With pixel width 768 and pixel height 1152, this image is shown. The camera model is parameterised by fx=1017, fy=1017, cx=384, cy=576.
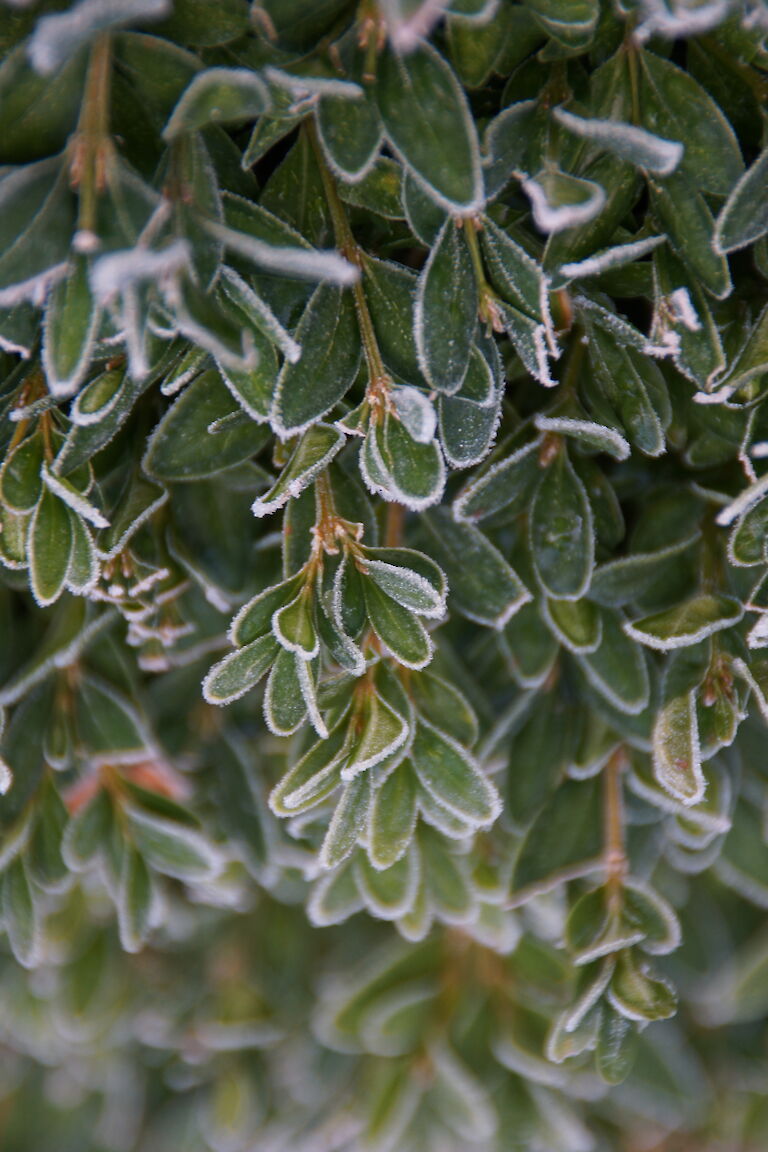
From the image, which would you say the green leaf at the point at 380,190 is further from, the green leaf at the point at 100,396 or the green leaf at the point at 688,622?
the green leaf at the point at 688,622

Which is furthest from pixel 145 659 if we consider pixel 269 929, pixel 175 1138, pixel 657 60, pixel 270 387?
pixel 175 1138

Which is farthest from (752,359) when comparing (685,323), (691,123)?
(691,123)

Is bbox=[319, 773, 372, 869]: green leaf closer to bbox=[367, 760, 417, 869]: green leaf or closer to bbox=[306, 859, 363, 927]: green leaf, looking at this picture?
bbox=[367, 760, 417, 869]: green leaf

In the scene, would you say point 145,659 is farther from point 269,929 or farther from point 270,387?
point 269,929

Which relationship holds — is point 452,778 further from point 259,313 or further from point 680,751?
point 259,313

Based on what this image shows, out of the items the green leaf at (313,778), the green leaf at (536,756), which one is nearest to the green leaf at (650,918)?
the green leaf at (536,756)

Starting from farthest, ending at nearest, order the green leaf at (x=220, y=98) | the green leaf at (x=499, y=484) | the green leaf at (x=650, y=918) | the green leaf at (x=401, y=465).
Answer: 1. the green leaf at (x=650, y=918)
2. the green leaf at (x=499, y=484)
3. the green leaf at (x=401, y=465)
4. the green leaf at (x=220, y=98)
